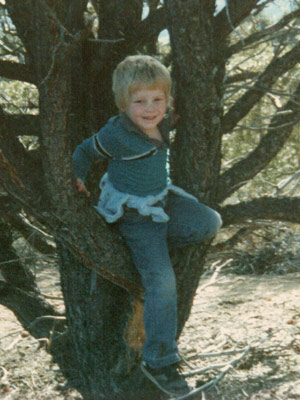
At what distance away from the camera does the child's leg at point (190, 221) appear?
9.16ft

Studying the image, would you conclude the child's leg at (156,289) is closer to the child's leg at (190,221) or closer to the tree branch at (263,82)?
the child's leg at (190,221)

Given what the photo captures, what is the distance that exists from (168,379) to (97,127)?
135 cm

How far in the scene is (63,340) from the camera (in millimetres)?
3705

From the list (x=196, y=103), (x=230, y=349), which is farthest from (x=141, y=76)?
(x=230, y=349)

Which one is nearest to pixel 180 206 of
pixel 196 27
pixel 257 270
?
pixel 196 27

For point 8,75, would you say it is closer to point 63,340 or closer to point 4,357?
point 63,340

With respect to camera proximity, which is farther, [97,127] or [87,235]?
[97,127]

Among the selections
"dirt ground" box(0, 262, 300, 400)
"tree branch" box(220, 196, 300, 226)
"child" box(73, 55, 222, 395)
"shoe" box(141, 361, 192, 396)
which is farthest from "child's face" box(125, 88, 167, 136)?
"dirt ground" box(0, 262, 300, 400)

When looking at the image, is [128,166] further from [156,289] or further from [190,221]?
[156,289]

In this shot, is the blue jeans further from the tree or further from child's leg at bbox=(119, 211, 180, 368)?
the tree

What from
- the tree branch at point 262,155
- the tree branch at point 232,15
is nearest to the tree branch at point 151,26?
the tree branch at point 232,15

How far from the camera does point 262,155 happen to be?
135 inches

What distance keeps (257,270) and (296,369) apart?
348 cm

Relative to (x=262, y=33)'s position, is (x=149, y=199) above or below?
below
